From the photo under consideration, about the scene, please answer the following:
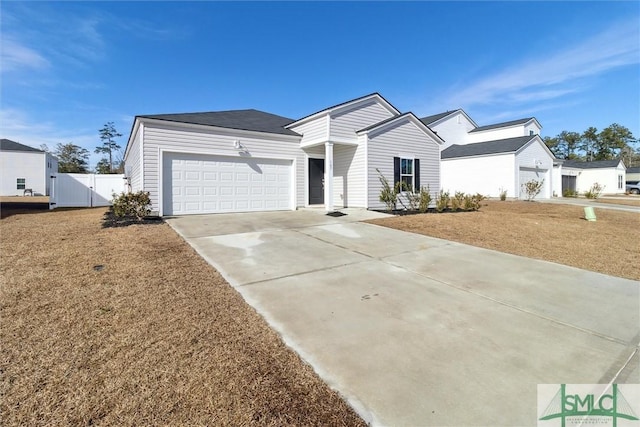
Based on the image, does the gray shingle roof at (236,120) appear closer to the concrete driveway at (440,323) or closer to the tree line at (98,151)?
the concrete driveway at (440,323)

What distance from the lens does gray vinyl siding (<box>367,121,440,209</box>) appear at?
12742 mm

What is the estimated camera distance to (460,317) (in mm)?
3330

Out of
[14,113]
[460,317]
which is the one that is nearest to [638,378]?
[460,317]

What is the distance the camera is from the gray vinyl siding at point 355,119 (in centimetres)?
1237

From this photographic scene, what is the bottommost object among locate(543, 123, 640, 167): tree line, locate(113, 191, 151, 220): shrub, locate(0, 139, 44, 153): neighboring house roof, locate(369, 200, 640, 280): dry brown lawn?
locate(369, 200, 640, 280): dry brown lawn

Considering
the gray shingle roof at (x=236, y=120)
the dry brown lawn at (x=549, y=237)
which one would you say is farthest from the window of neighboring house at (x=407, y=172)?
the gray shingle roof at (x=236, y=120)

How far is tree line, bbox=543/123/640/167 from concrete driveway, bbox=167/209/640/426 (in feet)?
201

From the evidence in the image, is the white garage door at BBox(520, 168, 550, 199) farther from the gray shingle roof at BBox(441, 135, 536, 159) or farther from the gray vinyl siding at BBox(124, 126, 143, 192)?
the gray vinyl siding at BBox(124, 126, 143, 192)

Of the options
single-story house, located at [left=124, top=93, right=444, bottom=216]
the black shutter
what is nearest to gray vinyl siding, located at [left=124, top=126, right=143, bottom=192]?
single-story house, located at [left=124, top=93, right=444, bottom=216]

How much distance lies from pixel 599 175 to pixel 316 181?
3949 centimetres

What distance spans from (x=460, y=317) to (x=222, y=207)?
395 inches

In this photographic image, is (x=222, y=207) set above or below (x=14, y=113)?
below

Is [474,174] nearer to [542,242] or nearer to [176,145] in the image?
[542,242]

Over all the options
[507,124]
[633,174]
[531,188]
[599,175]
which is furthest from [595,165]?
[531,188]
